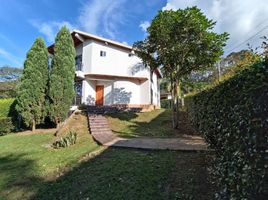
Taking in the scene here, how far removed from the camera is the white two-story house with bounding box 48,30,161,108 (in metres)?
23.0

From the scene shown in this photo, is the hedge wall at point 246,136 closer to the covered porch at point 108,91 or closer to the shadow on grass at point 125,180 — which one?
the shadow on grass at point 125,180

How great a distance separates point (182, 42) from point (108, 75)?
10.7 m

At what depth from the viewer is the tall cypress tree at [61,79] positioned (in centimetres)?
1692

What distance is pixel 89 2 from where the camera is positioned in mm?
16516

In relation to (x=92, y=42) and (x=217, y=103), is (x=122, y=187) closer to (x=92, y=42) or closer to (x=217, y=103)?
(x=217, y=103)

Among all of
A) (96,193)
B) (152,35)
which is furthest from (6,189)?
(152,35)

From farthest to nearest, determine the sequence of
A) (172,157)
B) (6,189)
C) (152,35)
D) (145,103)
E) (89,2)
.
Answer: (145,103)
(89,2)
(152,35)
(172,157)
(6,189)

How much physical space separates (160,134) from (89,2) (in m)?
10.5

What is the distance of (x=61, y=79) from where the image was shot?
56.4 feet

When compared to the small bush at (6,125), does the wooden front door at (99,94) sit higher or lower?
higher

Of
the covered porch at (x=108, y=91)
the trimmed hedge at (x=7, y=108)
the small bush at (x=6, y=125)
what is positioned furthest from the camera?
the covered porch at (x=108, y=91)

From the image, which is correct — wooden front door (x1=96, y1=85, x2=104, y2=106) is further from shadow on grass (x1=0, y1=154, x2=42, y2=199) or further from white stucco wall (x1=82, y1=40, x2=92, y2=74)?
shadow on grass (x1=0, y1=154, x2=42, y2=199)

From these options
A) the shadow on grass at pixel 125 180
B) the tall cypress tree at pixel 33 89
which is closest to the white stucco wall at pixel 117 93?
the tall cypress tree at pixel 33 89

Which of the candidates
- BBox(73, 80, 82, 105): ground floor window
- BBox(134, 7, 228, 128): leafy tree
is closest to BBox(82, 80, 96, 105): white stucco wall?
BBox(73, 80, 82, 105): ground floor window
